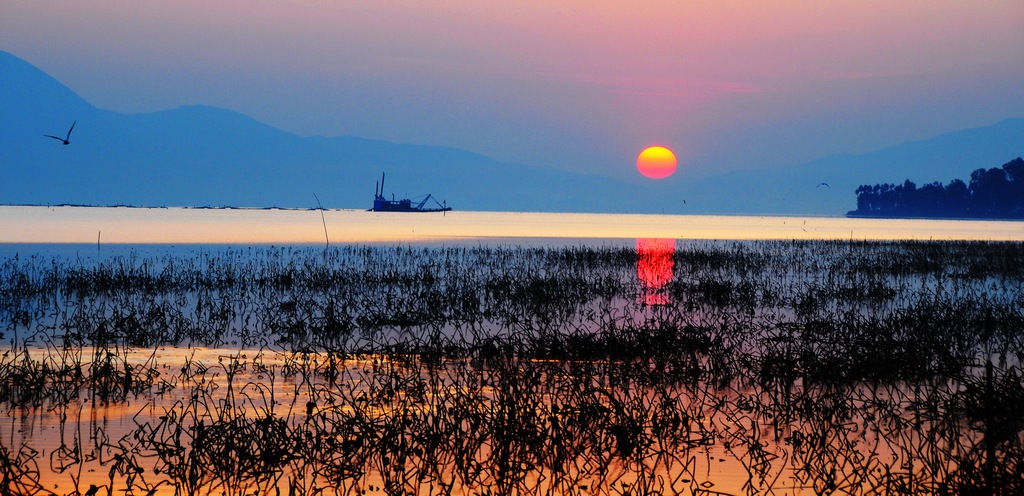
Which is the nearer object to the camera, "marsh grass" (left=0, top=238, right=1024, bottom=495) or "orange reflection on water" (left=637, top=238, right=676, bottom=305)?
"marsh grass" (left=0, top=238, right=1024, bottom=495)

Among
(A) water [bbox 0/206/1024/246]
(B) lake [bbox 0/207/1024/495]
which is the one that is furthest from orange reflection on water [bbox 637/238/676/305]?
(A) water [bbox 0/206/1024/246]

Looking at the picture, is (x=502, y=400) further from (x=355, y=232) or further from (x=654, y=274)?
(x=355, y=232)

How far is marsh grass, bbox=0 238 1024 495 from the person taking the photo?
7.11 m

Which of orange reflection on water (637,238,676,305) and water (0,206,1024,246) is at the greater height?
water (0,206,1024,246)

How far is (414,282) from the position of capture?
24406mm

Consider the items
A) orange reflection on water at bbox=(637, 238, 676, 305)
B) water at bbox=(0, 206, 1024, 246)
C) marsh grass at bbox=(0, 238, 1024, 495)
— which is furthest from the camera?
water at bbox=(0, 206, 1024, 246)

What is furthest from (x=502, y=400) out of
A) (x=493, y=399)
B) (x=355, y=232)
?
(x=355, y=232)

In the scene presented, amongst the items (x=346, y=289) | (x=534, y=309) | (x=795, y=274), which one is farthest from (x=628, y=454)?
(x=795, y=274)

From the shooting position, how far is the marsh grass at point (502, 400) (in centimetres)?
711

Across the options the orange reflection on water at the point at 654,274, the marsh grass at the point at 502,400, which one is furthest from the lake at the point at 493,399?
the orange reflection on water at the point at 654,274

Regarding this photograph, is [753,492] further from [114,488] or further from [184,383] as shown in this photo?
[184,383]

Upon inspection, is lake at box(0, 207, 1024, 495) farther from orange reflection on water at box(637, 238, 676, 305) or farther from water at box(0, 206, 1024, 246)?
water at box(0, 206, 1024, 246)

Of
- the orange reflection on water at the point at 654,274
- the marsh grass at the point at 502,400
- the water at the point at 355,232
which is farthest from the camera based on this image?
the water at the point at 355,232

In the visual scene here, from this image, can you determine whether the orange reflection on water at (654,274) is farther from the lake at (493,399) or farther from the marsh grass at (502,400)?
the marsh grass at (502,400)
